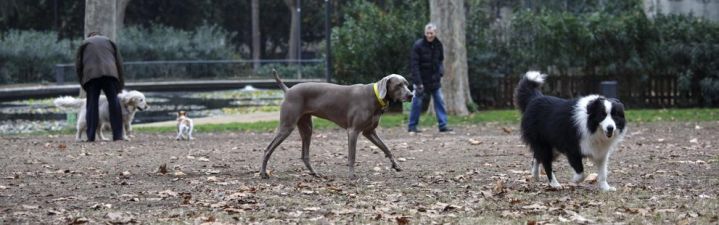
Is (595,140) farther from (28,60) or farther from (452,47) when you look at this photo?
(28,60)

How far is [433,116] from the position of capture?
2469cm

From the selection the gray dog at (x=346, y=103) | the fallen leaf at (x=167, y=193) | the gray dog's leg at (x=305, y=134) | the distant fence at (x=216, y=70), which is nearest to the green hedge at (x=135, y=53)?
the distant fence at (x=216, y=70)

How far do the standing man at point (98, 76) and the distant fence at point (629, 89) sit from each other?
11.8m

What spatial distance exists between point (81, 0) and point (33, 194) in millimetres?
48564

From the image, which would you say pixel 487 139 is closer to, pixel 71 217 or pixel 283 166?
pixel 283 166

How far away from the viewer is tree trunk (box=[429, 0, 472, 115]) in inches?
938

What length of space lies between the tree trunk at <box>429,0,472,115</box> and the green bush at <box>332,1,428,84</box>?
2.47 m

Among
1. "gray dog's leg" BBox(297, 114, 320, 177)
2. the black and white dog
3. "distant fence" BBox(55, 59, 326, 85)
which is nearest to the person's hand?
"gray dog's leg" BBox(297, 114, 320, 177)

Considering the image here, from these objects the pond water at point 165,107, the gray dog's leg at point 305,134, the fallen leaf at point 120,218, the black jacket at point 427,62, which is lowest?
the pond water at point 165,107

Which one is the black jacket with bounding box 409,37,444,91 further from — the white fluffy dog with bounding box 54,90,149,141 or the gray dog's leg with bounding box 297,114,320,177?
the gray dog's leg with bounding box 297,114,320,177

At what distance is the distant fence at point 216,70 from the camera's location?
45.8 metres

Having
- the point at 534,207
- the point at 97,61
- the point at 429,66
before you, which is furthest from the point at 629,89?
the point at 534,207

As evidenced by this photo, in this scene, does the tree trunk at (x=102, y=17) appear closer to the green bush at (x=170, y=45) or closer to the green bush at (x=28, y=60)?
the green bush at (x=28, y=60)

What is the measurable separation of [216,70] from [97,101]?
3124 centimetres
